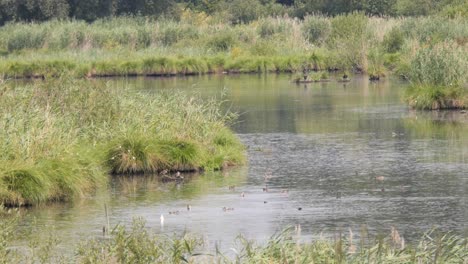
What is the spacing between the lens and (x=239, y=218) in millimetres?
18547

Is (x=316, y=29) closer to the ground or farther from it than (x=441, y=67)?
farther from it

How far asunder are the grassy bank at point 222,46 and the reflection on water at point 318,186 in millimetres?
15713

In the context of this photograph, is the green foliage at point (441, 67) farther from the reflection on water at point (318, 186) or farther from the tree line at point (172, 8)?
the tree line at point (172, 8)

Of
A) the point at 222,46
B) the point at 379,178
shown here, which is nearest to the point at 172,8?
the point at 222,46

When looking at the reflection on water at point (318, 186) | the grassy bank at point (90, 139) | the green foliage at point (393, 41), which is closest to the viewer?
the reflection on water at point (318, 186)

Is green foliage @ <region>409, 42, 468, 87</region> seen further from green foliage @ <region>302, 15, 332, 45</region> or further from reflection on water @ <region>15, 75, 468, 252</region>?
green foliage @ <region>302, 15, 332, 45</region>

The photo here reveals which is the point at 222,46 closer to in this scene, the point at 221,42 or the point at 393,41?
the point at 221,42

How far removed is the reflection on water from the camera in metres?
18.0

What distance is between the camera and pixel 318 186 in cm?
2164

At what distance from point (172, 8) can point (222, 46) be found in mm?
21507

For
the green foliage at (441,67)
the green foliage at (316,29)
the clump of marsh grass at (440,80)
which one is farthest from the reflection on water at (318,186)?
the green foliage at (316,29)

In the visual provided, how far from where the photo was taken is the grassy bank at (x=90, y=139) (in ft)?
66.2

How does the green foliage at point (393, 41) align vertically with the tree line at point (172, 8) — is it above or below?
below

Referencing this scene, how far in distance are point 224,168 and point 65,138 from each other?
3.67m
